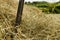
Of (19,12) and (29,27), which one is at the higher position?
(19,12)

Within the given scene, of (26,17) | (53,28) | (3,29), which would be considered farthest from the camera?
(26,17)

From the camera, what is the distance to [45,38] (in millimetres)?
3727

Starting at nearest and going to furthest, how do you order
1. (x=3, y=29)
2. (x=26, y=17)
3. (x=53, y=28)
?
(x=3, y=29), (x=53, y=28), (x=26, y=17)

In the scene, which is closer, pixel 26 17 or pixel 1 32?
pixel 1 32

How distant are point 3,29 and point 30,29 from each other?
0.55 meters

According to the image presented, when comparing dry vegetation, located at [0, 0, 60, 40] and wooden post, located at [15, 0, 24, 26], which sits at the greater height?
wooden post, located at [15, 0, 24, 26]

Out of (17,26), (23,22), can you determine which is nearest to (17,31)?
(17,26)

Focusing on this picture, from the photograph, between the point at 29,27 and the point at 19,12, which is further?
the point at 29,27

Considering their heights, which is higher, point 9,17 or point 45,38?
point 9,17

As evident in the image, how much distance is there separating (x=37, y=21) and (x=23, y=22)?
10.3 inches

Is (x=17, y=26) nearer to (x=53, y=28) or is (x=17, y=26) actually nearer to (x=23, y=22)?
(x=23, y=22)

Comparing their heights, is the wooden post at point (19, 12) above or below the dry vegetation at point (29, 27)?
above

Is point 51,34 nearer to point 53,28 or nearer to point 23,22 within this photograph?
point 53,28

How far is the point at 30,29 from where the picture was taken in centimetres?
396
